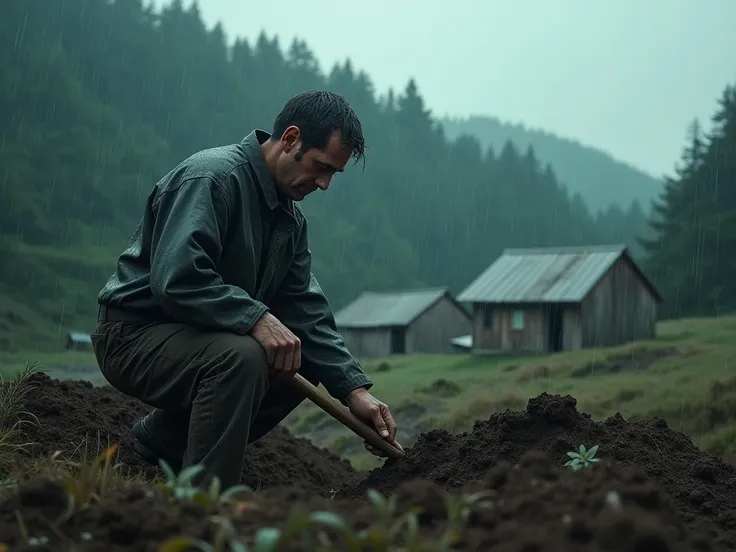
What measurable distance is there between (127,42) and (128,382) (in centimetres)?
6537

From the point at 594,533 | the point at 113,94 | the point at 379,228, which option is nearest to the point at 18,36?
the point at 113,94

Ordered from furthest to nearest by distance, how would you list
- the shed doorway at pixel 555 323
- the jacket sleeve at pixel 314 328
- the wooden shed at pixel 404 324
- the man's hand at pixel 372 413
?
the wooden shed at pixel 404 324, the shed doorway at pixel 555 323, the jacket sleeve at pixel 314 328, the man's hand at pixel 372 413

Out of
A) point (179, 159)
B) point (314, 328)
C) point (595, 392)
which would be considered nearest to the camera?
point (314, 328)

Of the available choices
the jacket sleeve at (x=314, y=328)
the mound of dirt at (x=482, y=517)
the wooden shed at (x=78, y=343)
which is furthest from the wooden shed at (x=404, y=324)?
the mound of dirt at (x=482, y=517)

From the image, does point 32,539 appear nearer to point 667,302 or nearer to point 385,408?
point 385,408

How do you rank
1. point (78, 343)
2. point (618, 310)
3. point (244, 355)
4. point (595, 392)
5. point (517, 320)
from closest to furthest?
1. point (244, 355)
2. point (595, 392)
3. point (517, 320)
4. point (618, 310)
5. point (78, 343)

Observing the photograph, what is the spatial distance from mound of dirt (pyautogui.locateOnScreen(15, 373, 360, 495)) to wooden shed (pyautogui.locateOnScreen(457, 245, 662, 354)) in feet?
69.5

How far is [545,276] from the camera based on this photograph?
28.5 m

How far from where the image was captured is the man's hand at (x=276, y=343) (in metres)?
3.47

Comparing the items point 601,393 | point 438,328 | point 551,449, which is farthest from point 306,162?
point 438,328

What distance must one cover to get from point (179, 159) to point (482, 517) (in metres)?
61.9

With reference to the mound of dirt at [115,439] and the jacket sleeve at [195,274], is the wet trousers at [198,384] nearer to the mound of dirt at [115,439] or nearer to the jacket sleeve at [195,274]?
the jacket sleeve at [195,274]

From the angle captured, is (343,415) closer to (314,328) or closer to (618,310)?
(314,328)

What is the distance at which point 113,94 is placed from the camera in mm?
63375
